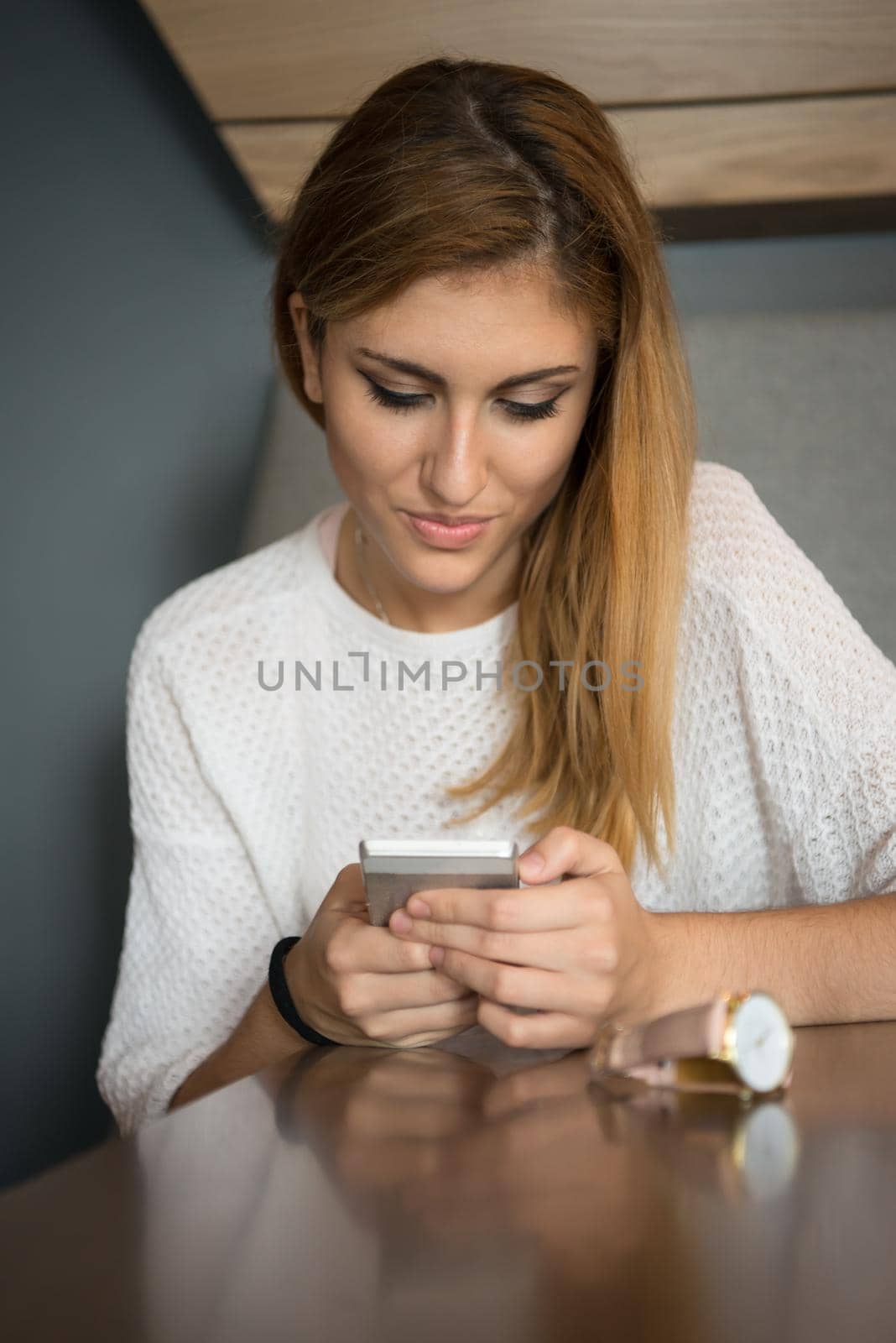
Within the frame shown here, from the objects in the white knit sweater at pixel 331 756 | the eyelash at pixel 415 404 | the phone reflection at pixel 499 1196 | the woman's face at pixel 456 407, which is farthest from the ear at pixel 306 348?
the phone reflection at pixel 499 1196

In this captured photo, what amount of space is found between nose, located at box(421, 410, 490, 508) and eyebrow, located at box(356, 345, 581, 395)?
29 mm

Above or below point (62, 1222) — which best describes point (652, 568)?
above

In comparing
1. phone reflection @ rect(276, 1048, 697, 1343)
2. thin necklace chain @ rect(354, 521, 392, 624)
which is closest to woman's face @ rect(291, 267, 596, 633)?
thin necklace chain @ rect(354, 521, 392, 624)

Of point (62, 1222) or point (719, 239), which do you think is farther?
point (719, 239)

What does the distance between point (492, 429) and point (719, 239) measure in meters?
0.83

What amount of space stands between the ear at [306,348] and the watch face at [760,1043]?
69 cm

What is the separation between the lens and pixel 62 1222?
1.70ft

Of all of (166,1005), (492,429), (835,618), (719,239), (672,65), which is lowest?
(166,1005)

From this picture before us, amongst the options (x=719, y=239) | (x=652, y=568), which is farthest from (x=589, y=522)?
(x=719, y=239)

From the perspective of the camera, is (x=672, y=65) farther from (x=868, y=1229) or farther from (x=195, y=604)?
(x=868, y=1229)

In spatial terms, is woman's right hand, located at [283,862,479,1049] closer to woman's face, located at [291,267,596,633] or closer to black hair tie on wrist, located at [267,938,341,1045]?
black hair tie on wrist, located at [267,938,341,1045]

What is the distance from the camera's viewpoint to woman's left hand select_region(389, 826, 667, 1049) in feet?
2.56

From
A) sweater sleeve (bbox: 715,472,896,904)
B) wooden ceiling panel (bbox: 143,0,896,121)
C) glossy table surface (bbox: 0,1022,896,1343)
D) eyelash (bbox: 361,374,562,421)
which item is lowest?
glossy table surface (bbox: 0,1022,896,1343)

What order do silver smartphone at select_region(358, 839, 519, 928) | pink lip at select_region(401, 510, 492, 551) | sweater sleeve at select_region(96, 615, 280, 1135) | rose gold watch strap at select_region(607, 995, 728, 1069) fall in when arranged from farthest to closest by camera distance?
sweater sleeve at select_region(96, 615, 280, 1135) → pink lip at select_region(401, 510, 492, 551) → silver smartphone at select_region(358, 839, 519, 928) → rose gold watch strap at select_region(607, 995, 728, 1069)
